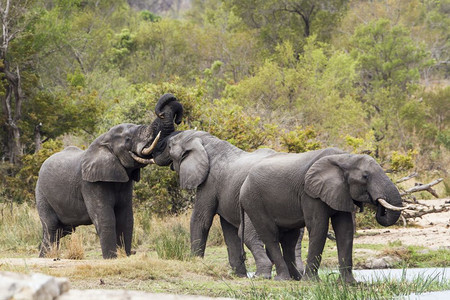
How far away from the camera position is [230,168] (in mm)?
11734

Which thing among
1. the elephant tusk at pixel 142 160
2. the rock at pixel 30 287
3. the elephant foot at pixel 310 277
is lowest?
the elephant foot at pixel 310 277

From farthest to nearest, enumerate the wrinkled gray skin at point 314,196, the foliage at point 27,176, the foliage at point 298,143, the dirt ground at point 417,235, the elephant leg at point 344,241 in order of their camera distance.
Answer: the foliage at point 27,176 < the foliage at point 298,143 < the dirt ground at point 417,235 < the elephant leg at point 344,241 < the wrinkled gray skin at point 314,196

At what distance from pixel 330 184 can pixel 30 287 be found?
20.7 feet

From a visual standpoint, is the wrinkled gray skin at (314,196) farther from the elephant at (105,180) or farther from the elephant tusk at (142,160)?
the elephant at (105,180)

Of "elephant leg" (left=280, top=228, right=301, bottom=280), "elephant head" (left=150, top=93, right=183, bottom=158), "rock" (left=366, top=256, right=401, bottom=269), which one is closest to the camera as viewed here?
"elephant leg" (left=280, top=228, right=301, bottom=280)

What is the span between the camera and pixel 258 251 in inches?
431

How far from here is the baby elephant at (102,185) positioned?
12500mm

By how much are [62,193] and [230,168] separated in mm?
3070

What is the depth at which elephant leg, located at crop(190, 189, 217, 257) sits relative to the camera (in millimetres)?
11852

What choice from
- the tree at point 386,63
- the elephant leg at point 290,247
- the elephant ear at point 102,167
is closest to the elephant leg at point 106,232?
the elephant ear at point 102,167

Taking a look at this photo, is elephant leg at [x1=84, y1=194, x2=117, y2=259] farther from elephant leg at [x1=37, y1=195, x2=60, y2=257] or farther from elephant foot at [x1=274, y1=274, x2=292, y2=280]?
elephant foot at [x1=274, y1=274, x2=292, y2=280]

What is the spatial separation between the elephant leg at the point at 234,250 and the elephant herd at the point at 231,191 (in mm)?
16

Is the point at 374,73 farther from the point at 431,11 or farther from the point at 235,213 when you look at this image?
the point at 235,213

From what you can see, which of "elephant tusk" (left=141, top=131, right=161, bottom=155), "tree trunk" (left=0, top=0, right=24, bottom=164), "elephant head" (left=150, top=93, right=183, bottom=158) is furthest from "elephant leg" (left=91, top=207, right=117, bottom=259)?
"tree trunk" (left=0, top=0, right=24, bottom=164)
